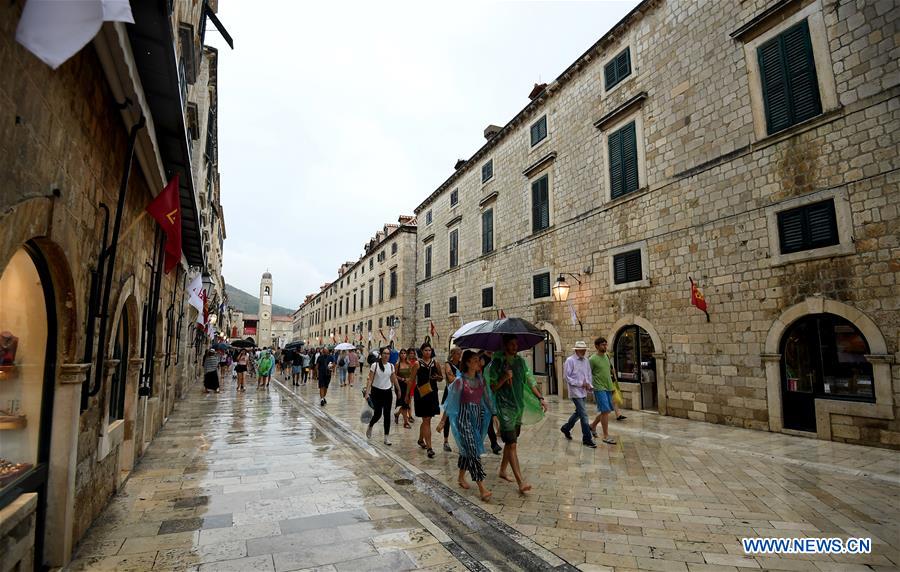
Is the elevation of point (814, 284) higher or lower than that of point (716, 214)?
lower

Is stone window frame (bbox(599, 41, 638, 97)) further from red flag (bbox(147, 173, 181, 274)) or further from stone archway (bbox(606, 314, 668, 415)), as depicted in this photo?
red flag (bbox(147, 173, 181, 274))

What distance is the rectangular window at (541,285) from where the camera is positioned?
15500mm

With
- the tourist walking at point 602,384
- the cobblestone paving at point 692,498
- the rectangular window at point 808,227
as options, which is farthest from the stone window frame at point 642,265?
the cobblestone paving at point 692,498

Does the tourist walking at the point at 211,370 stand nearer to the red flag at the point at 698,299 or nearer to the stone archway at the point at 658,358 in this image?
the stone archway at the point at 658,358

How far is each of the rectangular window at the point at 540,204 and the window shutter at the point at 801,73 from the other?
7.76 meters

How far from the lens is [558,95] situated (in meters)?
15.4

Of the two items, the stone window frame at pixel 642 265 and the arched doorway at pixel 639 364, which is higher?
the stone window frame at pixel 642 265

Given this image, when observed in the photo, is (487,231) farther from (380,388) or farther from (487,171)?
(380,388)

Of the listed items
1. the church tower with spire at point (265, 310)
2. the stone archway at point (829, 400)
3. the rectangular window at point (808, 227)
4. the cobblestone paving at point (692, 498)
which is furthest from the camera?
the church tower with spire at point (265, 310)

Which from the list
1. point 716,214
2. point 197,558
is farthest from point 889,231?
point 197,558

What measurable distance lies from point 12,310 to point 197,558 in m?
2.23

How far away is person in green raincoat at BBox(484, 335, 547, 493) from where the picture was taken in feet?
16.8

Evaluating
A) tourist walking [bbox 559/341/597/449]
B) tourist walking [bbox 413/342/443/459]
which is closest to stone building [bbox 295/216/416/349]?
tourist walking [bbox 413/342/443/459]

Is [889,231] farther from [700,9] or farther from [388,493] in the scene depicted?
[388,493]
